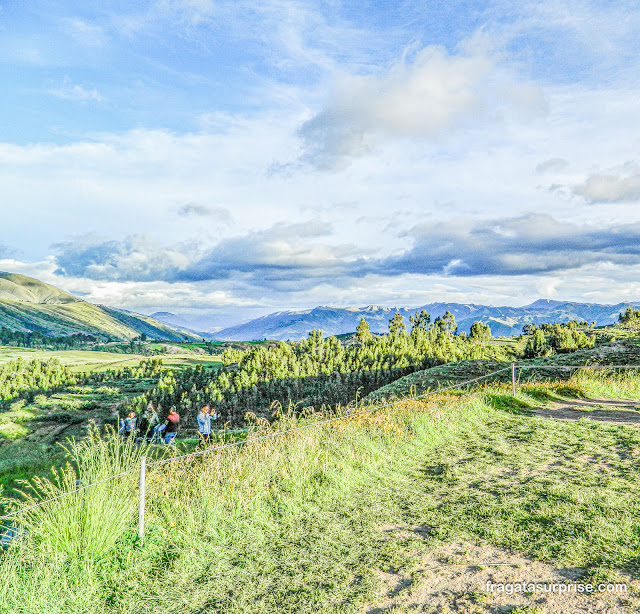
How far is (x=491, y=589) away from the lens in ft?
16.8

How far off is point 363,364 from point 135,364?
11001 centimetres

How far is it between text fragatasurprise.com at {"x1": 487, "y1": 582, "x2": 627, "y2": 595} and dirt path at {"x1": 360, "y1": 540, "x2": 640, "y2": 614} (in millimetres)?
11

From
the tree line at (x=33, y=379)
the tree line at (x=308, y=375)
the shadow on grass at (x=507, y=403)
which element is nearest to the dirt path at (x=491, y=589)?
the shadow on grass at (x=507, y=403)

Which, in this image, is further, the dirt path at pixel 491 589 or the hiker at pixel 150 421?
the hiker at pixel 150 421

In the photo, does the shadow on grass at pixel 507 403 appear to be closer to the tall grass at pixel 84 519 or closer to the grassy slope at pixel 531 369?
the grassy slope at pixel 531 369

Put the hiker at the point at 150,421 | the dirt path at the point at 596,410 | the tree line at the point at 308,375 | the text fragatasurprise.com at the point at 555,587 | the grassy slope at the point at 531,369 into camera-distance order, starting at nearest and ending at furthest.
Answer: the text fragatasurprise.com at the point at 555,587 → the dirt path at the point at 596,410 → the hiker at the point at 150,421 → the grassy slope at the point at 531,369 → the tree line at the point at 308,375

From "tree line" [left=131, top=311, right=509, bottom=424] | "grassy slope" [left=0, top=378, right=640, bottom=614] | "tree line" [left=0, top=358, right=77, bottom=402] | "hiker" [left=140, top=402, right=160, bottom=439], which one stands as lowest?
"tree line" [left=0, top=358, right=77, bottom=402]

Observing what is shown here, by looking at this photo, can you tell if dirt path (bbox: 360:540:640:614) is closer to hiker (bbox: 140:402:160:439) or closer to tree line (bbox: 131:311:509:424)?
hiker (bbox: 140:402:160:439)

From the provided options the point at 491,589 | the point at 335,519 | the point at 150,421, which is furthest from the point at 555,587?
the point at 150,421

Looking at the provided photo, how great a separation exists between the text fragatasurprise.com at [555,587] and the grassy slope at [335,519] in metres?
0.24

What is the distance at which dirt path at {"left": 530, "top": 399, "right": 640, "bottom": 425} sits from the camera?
45.0 feet

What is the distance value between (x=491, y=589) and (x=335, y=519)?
110 inches

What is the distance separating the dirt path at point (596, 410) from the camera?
13.7 metres

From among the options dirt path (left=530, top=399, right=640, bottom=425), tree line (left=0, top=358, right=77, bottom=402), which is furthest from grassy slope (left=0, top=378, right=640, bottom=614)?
tree line (left=0, top=358, right=77, bottom=402)
